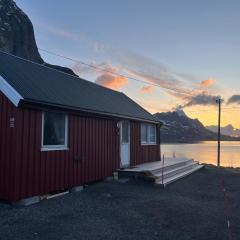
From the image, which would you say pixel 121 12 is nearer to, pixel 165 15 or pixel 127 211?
pixel 165 15

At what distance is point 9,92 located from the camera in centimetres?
1038

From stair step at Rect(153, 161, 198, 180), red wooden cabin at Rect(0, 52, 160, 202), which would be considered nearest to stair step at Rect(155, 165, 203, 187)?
stair step at Rect(153, 161, 198, 180)

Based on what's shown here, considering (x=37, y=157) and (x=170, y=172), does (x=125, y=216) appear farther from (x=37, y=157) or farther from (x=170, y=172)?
(x=170, y=172)

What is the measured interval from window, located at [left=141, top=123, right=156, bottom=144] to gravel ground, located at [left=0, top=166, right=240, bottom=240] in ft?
19.8

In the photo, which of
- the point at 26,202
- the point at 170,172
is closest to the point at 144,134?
the point at 170,172

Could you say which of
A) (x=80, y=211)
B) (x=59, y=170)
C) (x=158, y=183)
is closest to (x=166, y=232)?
(x=80, y=211)

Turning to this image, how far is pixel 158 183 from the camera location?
14422mm

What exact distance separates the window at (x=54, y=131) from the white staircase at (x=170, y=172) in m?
4.39

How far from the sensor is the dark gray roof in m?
11.2

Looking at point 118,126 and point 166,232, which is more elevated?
point 118,126

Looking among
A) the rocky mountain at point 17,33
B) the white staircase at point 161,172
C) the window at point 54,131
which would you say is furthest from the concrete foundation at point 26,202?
the rocky mountain at point 17,33

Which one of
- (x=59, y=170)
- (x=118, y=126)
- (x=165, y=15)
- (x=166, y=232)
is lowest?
(x=166, y=232)

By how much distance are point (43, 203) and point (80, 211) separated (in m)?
1.44

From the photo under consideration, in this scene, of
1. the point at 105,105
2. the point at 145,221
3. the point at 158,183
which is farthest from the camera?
the point at 105,105
